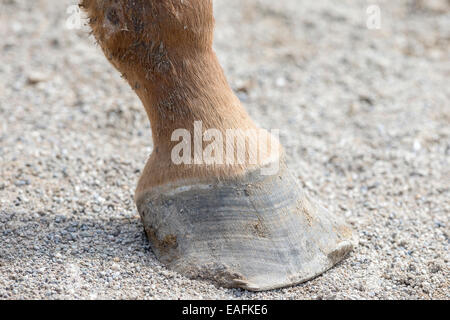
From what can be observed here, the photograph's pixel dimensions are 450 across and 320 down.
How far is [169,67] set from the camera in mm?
1864

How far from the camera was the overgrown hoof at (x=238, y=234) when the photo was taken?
1.87 m

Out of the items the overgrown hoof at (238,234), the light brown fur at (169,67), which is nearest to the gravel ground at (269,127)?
the overgrown hoof at (238,234)

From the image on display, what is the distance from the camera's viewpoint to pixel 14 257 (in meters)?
1.96

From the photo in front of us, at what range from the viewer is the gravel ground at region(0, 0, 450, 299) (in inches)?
76.5

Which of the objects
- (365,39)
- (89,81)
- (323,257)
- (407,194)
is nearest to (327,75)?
(365,39)

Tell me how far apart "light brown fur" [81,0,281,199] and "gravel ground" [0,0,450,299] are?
41 cm

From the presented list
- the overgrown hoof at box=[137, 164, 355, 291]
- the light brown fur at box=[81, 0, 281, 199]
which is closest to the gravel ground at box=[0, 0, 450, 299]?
the overgrown hoof at box=[137, 164, 355, 291]

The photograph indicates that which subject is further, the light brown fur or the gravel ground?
the gravel ground

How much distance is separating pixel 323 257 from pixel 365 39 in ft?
9.24

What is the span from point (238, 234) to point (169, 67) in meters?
0.63

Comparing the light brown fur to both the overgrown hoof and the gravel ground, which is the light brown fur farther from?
the gravel ground

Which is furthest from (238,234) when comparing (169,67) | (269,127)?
(269,127)

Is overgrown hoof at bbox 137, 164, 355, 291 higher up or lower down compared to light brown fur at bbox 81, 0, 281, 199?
lower down

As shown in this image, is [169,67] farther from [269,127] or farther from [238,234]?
[269,127]
